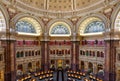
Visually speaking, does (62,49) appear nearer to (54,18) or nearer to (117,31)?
(54,18)

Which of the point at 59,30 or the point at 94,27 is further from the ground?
the point at 94,27

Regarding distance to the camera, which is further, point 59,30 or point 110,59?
point 59,30

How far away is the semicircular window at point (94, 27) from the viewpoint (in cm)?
2900

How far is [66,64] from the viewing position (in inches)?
1373

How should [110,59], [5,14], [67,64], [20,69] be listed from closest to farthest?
[5,14] → [110,59] → [20,69] → [67,64]

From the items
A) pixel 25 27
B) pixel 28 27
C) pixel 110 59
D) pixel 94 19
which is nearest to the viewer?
pixel 110 59

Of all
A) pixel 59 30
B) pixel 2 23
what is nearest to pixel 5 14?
pixel 2 23

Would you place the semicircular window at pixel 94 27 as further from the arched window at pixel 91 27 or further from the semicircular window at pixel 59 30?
the semicircular window at pixel 59 30

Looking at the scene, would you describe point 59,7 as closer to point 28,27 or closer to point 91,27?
point 28,27

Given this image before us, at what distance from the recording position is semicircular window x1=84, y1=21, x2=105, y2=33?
2900 centimetres

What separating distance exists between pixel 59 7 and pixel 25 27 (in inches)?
429

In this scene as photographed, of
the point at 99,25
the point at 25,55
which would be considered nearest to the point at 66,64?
the point at 25,55

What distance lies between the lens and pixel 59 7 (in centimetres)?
3347

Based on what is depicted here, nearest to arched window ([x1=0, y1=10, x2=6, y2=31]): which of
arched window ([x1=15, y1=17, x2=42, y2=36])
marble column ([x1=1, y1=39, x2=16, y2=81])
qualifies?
marble column ([x1=1, y1=39, x2=16, y2=81])
